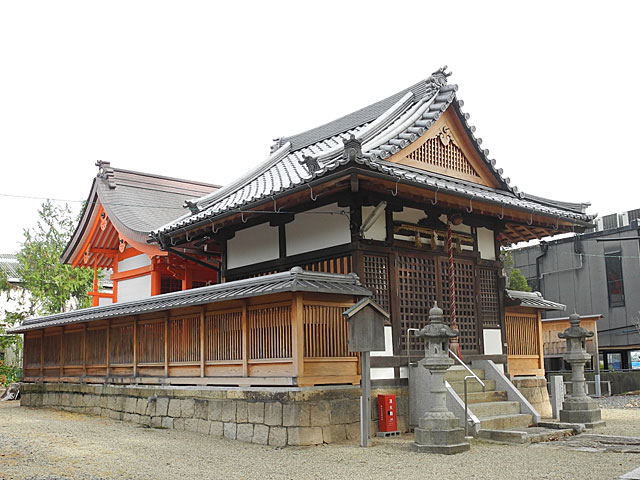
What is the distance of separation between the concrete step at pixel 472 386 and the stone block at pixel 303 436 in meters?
3.60

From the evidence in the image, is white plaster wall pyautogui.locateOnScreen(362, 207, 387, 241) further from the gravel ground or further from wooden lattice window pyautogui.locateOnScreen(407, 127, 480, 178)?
the gravel ground

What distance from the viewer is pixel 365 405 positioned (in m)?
11.0

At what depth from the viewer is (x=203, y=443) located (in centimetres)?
1149

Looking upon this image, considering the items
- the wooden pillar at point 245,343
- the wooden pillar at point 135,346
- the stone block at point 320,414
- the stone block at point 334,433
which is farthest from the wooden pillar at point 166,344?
the stone block at point 334,433

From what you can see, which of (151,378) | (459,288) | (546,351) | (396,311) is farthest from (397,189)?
(546,351)

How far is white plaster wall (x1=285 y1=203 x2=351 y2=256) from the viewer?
1324 cm

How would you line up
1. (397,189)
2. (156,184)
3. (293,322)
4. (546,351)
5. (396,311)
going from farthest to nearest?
1. (546,351)
2. (156,184)
3. (396,311)
4. (397,189)
5. (293,322)

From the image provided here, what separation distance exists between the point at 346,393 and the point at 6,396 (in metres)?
17.9

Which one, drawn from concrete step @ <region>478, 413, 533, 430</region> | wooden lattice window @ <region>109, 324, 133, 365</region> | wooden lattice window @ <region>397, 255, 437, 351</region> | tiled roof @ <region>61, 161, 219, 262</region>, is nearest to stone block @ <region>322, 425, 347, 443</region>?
wooden lattice window @ <region>397, 255, 437, 351</region>

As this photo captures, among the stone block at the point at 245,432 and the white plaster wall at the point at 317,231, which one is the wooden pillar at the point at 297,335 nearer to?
the stone block at the point at 245,432

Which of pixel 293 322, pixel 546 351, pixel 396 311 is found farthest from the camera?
pixel 546 351

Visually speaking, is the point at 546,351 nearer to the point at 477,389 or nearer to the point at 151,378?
the point at 477,389

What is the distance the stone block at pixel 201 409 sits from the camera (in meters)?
12.9

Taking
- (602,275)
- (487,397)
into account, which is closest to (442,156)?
(487,397)
